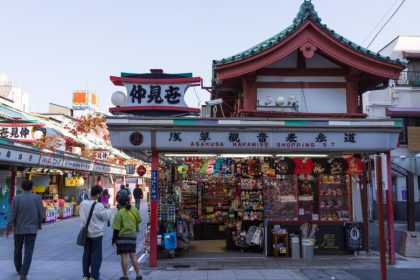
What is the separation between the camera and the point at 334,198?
43.1 feet

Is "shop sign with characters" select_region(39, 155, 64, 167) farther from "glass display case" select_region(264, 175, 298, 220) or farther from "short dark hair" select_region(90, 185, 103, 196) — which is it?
"short dark hair" select_region(90, 185, 103, 196)

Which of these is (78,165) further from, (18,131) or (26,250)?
(26,250)

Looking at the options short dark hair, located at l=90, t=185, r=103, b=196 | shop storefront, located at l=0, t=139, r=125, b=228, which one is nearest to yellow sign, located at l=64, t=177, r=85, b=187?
shop storefront, located at l=0, t=139, r=125, b=228

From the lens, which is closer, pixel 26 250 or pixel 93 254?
pixel 93 254

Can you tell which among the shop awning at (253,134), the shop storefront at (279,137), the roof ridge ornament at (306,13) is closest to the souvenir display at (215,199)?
the shop storefront at (279,137)

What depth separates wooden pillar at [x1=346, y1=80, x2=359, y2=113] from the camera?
13547 millimetres

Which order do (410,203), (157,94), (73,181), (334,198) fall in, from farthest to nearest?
(73,181) → (410,203) → (334,198) → (157,94)

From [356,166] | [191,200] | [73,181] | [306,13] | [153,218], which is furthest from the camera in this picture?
[73,181]

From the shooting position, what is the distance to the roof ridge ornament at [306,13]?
12.4 m

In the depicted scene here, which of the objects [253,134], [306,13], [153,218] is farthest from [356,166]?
[153,218]

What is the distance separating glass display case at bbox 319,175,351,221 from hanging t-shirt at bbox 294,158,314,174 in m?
0.57

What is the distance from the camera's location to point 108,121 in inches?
444

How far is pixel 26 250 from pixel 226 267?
5175 millimetres

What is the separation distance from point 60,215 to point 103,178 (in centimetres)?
1542
